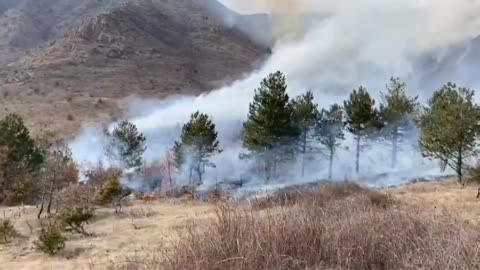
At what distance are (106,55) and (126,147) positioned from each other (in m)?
63.3

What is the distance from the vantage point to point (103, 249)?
16344mm

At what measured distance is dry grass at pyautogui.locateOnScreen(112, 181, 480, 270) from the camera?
15.8 feet

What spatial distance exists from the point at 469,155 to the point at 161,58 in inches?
3566

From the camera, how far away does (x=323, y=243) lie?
536cm

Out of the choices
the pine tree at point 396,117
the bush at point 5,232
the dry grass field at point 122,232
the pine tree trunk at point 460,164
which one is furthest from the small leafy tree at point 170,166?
the bush at point 5,232

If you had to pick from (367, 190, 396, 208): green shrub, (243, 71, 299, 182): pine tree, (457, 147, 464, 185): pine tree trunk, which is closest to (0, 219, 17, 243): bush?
(367, 190, 396, 208): green shrub

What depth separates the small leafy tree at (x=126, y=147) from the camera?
2077 inches

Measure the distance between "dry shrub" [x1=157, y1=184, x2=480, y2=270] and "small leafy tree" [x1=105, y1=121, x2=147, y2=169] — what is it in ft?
158

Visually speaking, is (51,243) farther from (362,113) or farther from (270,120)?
(362,113)

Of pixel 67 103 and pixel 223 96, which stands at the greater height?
pixel 223 96

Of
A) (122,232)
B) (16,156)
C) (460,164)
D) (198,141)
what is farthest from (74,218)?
(198,141)

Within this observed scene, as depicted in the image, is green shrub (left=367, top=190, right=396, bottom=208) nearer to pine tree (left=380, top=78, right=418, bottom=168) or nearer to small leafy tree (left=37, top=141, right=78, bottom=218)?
small leafy tree (left=37, top=141, right=78, bottom=218)

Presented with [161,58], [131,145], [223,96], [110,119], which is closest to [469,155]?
[131,145]

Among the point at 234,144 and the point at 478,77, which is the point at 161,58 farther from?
the point at 478,77
